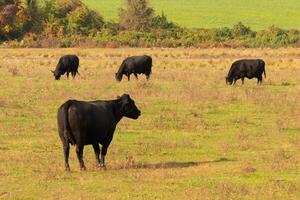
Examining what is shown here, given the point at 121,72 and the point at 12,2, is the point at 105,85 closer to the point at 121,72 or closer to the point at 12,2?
the point at 121,72

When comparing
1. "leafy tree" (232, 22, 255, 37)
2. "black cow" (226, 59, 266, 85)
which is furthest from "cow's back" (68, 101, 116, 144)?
"leafy tree" (232, 22, 255, 37)

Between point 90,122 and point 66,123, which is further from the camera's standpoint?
point 90,122

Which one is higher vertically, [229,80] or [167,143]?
[229,80]

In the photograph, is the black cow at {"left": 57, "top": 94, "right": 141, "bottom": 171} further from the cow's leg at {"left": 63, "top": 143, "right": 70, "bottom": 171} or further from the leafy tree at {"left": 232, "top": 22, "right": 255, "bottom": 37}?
the leafy tree at {"left": 232, "top": 22, "right": 255, "bottom": 37}

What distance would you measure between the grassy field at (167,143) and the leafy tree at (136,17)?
5488cm

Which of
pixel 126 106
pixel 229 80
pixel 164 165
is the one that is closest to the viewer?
pixel 164 165

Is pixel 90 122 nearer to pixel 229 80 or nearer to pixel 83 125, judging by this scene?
pixel 83 125

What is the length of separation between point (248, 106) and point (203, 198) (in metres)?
12.1

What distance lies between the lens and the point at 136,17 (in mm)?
87375

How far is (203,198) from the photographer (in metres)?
11.1

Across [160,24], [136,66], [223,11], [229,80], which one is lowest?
[229,80]

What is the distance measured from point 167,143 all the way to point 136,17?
7181cm

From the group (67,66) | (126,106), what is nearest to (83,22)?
(67,66)

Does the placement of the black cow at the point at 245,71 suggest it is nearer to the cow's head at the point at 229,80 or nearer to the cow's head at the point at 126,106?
the cow's head at the point at 229,80
